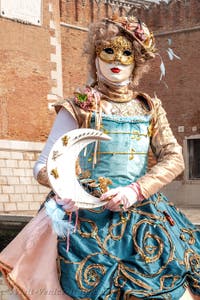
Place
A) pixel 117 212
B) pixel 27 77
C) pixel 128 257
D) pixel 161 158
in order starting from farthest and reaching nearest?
pixel 27 77, pixel 161 158, pixel 117 212, pixel 128 257

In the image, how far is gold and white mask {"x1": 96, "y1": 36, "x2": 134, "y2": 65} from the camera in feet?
8.92

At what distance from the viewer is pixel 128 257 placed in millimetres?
2338

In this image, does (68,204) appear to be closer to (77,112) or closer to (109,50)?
(77,112)

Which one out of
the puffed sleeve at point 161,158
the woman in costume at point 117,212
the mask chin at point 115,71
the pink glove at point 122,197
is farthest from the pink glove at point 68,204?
the mask chin at point 115,71

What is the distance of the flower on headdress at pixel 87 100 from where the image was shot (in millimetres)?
2660

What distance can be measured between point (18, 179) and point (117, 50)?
943 centimetres

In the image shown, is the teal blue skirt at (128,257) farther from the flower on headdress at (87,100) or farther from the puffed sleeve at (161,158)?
the flower on headdress at (87,100)

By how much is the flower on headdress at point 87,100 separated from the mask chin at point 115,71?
0.10m

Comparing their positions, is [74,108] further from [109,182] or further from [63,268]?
[63,268]

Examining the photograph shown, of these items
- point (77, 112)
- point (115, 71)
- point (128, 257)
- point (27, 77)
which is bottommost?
point (128, 257)

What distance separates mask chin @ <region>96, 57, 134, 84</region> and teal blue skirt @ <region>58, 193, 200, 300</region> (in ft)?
1.86

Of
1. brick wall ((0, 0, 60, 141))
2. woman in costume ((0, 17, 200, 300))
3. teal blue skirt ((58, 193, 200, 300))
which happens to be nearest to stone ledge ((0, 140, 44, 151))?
brick wall ((0, 0, 60, 141))

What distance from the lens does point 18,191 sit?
1191cm

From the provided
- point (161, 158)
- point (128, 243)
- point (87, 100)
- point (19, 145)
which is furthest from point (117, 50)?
point (19, 145)
